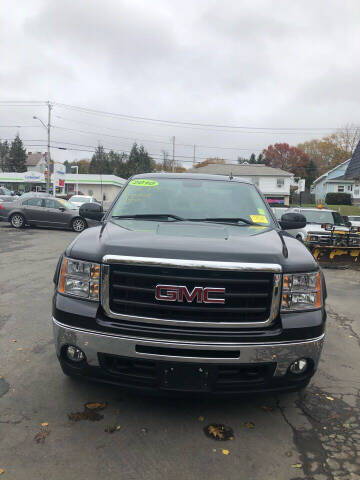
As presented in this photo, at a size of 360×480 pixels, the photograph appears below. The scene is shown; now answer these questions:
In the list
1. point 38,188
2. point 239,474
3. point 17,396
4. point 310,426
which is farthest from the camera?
point 38,188

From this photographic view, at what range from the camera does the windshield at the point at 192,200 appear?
3.97 meters

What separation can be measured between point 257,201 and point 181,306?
2.09 meters

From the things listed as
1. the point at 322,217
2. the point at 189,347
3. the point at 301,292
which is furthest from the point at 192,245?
the point at 322,217

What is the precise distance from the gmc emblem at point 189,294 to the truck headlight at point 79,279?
477 mm

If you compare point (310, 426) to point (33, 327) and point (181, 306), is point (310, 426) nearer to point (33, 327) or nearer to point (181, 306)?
point (181, 306)

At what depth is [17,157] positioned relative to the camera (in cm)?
8194

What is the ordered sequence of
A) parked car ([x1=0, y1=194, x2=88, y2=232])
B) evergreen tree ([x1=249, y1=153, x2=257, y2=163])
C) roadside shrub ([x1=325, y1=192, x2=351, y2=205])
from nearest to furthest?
parked car ([x1=0, y1=194, x2=88, y2=232])
roadside shrub ([x1=325, y1=192, x2=351, y2=205])
evergreen tree ([x1=249, y1=153, x2=257, y2=163])

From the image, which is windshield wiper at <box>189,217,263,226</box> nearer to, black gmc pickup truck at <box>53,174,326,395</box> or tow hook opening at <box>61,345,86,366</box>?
black gmc pickup truck at <box>53,174,326,395</box>

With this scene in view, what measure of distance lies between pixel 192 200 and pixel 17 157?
8623 centimetres

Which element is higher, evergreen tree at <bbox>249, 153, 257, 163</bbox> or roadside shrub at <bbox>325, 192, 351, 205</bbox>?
evergreen tree at <bbox>249, 153, 257, 163</bbox>

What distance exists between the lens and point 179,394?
268 centimetres

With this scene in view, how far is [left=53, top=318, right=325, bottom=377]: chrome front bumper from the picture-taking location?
2.58m

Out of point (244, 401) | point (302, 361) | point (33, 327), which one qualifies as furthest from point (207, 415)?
point (33, 327)

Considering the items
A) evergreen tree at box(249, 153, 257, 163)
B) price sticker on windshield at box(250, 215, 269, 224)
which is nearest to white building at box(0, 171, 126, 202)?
price sticker on windshield at box(250, 215, 269, 224)
